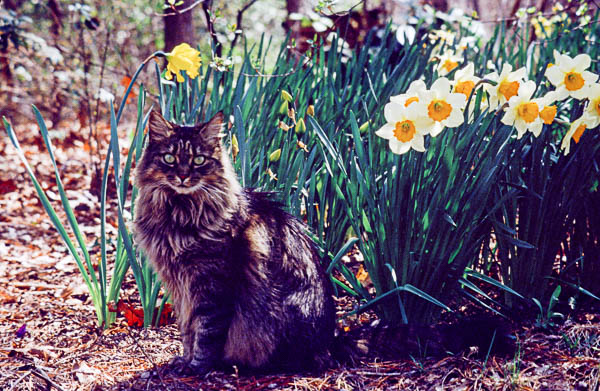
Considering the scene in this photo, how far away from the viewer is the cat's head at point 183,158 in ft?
7.18

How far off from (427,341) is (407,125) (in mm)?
856

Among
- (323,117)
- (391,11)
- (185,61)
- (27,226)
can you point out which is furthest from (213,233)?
(391,11)

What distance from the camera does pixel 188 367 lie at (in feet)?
7.31

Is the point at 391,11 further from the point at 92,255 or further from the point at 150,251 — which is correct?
the point at 150,251

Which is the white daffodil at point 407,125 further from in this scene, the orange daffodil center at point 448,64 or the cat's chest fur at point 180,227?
the orange daffodil center at point 448,64

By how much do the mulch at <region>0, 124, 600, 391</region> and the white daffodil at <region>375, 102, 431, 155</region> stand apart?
0.82 metres

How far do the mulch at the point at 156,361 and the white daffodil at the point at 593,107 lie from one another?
2.79ft

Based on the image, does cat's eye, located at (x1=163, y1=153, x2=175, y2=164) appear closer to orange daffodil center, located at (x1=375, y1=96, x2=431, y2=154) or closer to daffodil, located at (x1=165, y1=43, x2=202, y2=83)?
daffodil, located at (x1=165, y1=43, x2=202, y2=83)

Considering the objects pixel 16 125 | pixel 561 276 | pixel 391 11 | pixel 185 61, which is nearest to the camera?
pixel 185 61

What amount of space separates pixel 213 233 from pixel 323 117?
106cm

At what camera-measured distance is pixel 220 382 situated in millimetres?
2174

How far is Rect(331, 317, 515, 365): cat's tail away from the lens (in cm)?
219

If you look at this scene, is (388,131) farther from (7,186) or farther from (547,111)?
(7,186)

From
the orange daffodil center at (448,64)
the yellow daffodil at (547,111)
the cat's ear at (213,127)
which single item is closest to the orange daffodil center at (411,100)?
the yellow daffodil at (547,111)
